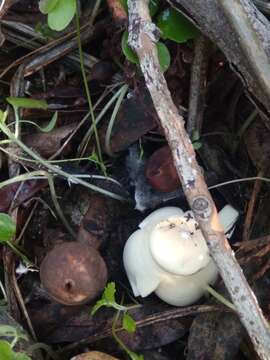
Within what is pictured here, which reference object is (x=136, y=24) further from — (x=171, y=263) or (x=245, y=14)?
(x=171, y=263)

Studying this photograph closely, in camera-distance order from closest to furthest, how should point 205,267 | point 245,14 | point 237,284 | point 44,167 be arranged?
point 237,284
point 245,14
point 205,267
point 44,167

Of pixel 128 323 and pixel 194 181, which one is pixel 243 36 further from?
pixel 128 323

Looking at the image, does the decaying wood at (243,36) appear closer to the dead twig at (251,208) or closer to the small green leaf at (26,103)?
the dead twig at (251,208)

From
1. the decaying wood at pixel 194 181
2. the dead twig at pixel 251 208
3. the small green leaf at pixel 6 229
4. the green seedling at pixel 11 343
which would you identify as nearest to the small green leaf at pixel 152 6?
the decaying wood at pixel 194 181

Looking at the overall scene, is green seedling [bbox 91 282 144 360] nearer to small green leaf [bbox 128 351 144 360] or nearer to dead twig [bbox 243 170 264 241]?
small green leaf [bbox 128 351 144 360]

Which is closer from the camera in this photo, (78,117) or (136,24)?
(136,24)

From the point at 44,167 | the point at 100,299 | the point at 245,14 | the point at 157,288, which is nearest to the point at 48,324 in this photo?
the point at 100,299

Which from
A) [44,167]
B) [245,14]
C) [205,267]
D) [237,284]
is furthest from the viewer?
[44,167]
